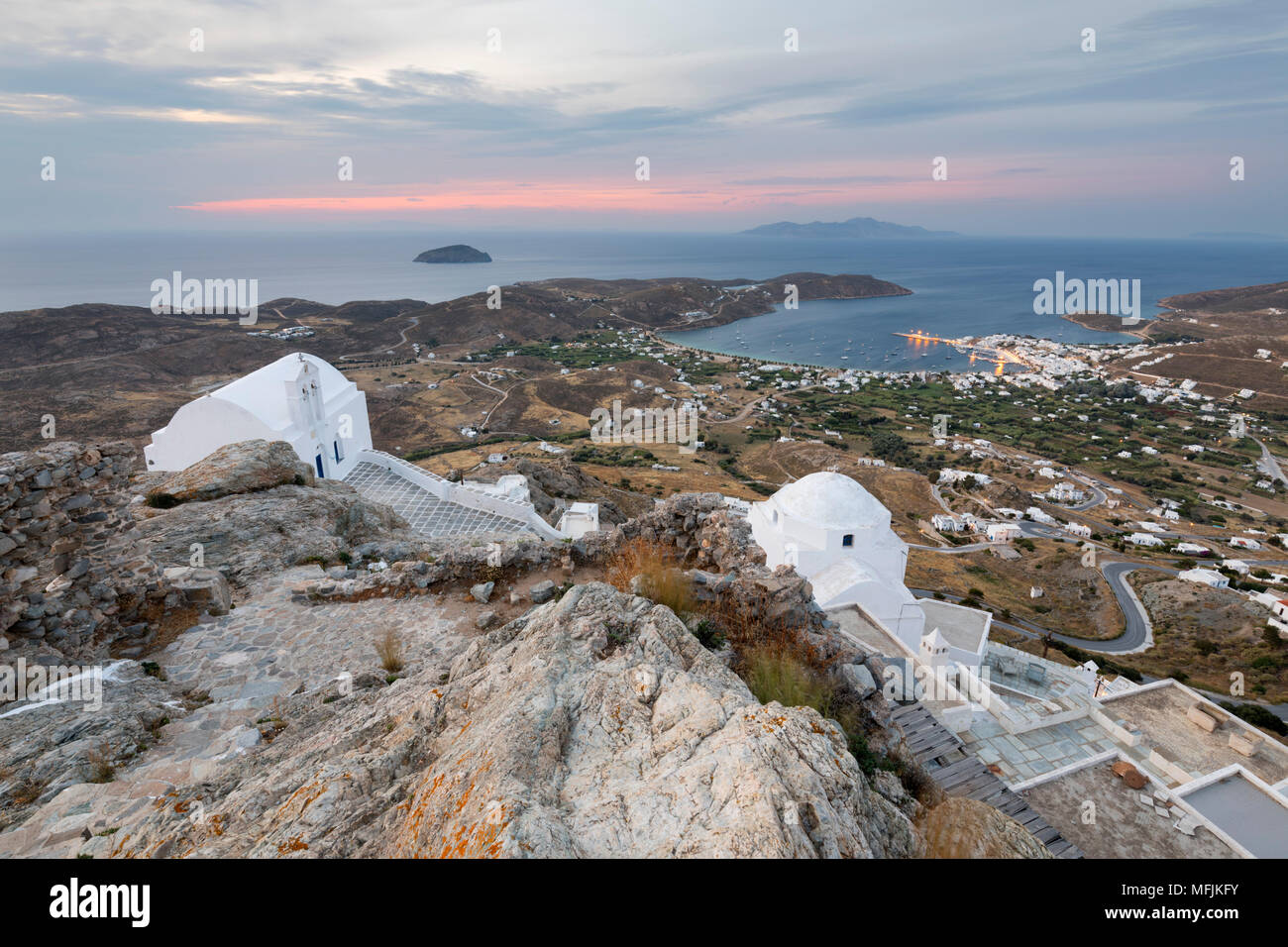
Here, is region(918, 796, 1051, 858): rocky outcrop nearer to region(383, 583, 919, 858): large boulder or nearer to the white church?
region(383, 583, 919, 858): large boulder

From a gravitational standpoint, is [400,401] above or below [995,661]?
above

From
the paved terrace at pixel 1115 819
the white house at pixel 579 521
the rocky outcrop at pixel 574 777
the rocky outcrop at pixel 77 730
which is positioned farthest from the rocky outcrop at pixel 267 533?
the paved terrace at pixel 1115 819

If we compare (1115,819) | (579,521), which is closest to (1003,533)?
(579,521)

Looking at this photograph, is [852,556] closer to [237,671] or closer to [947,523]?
[237,671]

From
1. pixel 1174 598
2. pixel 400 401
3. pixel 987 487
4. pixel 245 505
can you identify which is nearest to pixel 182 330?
pixel 400 401

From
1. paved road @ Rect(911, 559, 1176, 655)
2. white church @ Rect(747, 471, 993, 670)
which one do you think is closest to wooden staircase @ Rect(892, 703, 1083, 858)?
white church @ Rect(747, 471, 993, 670)

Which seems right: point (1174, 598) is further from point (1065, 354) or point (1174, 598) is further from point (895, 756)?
point (1065, 354)
